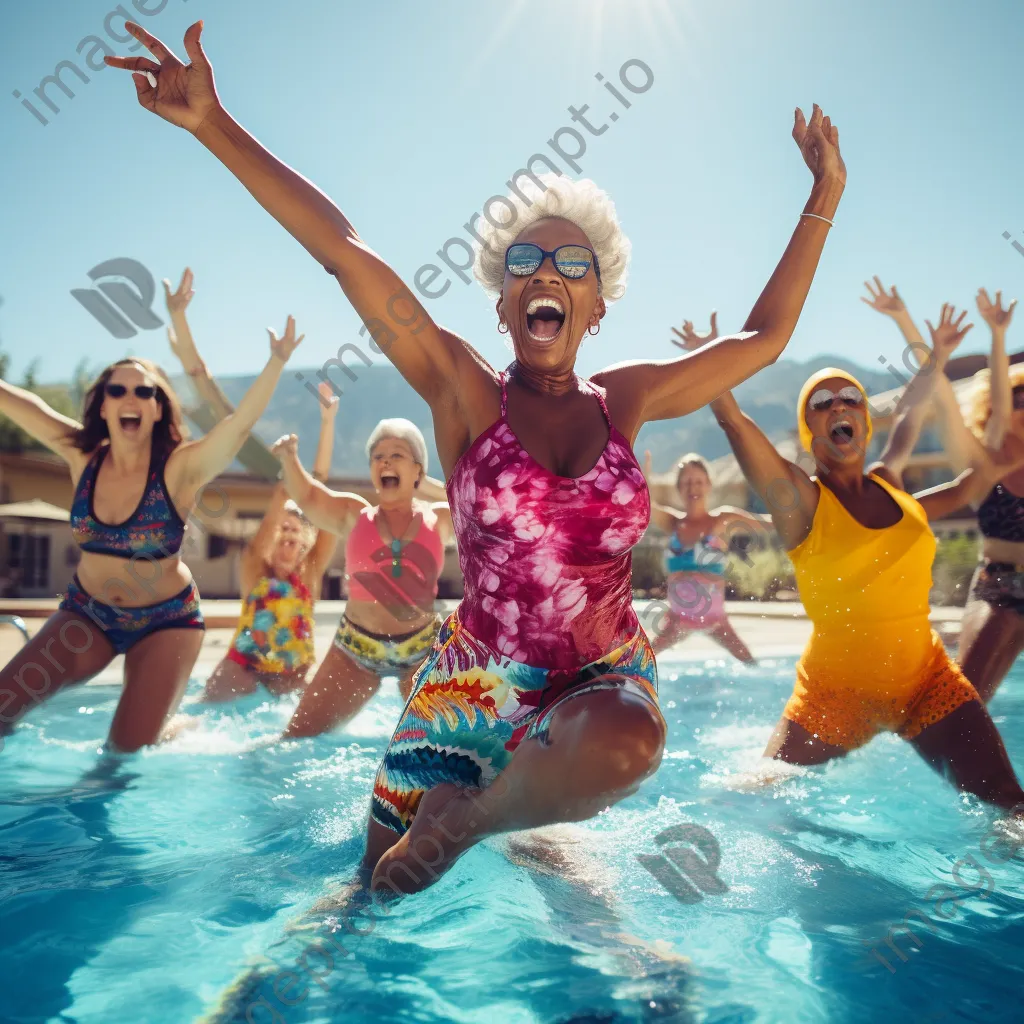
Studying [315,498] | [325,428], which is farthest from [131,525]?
[325,428]

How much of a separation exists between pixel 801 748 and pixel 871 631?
60 centimetres

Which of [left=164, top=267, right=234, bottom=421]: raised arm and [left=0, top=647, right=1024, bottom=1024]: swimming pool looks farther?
[left=164, top=267, right=234, bottom=421]: raised arm

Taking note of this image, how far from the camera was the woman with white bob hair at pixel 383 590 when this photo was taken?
5094mm

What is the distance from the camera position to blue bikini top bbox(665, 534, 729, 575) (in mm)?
8602

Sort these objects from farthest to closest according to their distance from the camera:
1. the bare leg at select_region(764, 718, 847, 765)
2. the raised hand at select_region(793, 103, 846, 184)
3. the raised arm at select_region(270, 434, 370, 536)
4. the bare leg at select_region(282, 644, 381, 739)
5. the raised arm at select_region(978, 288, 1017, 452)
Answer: the raised arm at select_region(270, 434, 370, 536) → the bare leg at select_region(282, 644, 381, 739) → the raised arm at select_region(978, 288, 1017, 452) → the bare leg at select_region(764, 718, 847, 765) → the raised hand at select_region(793, 103, 846, 184)

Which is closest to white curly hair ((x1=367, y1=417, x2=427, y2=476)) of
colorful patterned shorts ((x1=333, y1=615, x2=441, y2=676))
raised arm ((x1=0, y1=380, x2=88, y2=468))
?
colorful patterned shorts ((x1=333, y1=615, x2=441, y2=676))

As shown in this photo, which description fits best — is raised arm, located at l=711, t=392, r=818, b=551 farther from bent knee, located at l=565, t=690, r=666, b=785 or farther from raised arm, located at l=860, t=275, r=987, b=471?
bent knee, located at l=565, t=690, r=666, b=785

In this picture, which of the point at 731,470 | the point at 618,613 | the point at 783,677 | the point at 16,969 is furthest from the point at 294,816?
the point at 731,470

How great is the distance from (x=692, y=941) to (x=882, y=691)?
1.67 m

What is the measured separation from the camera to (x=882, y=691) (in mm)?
3643

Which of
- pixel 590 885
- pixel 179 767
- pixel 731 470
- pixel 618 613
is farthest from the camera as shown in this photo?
pixel 731 470

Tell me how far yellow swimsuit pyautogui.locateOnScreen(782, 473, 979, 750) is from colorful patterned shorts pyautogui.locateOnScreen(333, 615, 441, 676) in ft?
7.26

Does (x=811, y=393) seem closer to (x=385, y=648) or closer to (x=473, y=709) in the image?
(x=473, y=709)

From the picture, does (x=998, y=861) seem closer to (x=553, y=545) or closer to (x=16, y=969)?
(x=553, y=545)
